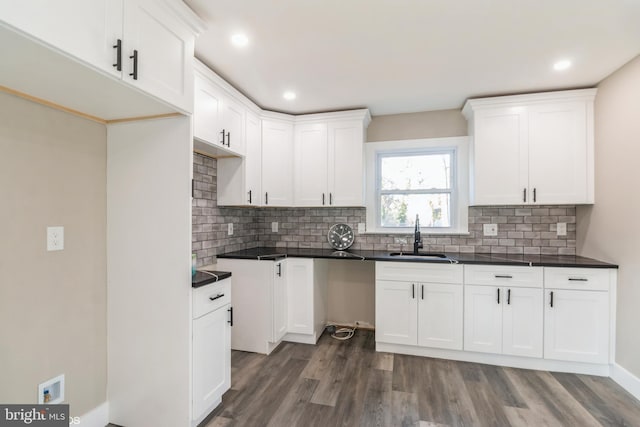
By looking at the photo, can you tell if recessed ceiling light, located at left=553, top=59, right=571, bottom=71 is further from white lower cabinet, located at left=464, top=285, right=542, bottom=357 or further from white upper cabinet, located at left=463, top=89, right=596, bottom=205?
white lower cabinet, located at left=464, top=285, right=542, bottom=357

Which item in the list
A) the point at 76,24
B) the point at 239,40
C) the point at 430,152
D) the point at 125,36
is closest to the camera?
the point at 76,24

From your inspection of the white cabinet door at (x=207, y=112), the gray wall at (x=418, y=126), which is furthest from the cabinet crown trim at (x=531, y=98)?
the white cabinet door at (x=207, y=112)

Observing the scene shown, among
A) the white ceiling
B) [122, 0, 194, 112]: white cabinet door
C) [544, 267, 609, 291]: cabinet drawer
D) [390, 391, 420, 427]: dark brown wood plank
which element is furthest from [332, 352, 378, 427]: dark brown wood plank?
Result: the white ceiling

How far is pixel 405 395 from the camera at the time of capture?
6.89 ft

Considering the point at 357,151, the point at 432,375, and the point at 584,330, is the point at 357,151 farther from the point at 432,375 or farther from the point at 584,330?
the point at 584,330

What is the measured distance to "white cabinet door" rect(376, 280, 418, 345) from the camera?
2.71 metres

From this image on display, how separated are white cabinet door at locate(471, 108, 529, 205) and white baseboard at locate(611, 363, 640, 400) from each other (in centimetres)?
147

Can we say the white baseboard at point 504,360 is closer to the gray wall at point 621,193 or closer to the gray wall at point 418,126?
the gray wall at point 621,193

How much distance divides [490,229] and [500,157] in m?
0.77

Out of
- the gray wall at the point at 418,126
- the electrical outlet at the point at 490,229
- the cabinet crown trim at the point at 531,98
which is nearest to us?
the cabinet crown trim at the point at 531,98

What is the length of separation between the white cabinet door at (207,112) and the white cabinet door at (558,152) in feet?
9.31

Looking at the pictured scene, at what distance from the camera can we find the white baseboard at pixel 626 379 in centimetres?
207

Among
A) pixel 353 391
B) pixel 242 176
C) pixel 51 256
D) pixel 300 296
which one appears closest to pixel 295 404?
pixel 353 391

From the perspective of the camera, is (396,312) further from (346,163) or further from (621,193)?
(621,193)
